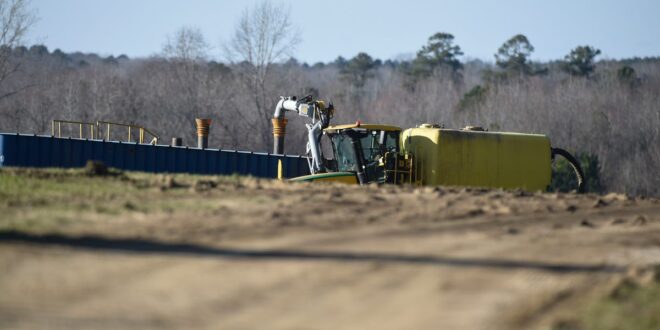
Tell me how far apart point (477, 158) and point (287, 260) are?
17.8 metres

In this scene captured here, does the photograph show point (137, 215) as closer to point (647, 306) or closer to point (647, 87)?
point (647, 306)

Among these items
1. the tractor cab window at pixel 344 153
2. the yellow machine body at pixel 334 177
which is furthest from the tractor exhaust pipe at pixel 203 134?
the yellow machine body at pixel 334 177

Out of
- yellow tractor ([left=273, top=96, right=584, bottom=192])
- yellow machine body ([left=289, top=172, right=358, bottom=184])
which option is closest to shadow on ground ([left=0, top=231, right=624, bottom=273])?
yellow machine body ([left=289, top=172, right=358, bottom=184])

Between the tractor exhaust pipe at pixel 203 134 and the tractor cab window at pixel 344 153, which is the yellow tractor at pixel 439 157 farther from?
the tractor exhaust pipe at pixel 203 134

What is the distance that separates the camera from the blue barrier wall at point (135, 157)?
32906mm

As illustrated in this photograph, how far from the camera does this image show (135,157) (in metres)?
35.1

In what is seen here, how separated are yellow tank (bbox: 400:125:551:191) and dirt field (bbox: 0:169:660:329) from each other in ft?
36.9

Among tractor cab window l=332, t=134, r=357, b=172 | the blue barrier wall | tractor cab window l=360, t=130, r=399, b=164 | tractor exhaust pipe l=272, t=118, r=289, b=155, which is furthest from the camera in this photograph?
tractor exhaust pipe l=272, t=118, r=289, b=155

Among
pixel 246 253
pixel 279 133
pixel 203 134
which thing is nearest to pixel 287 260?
pixel 246 253

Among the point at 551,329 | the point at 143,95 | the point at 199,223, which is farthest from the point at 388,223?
the point at 143,95

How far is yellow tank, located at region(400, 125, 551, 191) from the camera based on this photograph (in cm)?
2636

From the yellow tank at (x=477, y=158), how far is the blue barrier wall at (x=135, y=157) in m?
10.5

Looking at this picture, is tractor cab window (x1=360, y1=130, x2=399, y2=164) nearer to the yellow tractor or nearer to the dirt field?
the yellow tractor

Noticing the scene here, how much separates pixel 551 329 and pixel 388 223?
4.60 metres
